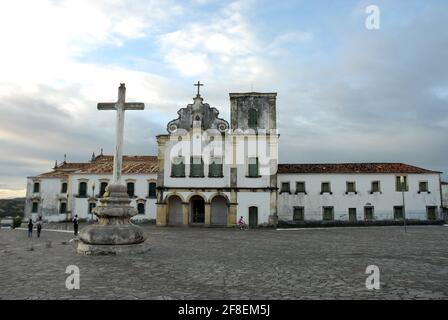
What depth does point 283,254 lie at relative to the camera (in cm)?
1213

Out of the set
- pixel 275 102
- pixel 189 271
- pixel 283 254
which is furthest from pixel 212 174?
pixel 189 271

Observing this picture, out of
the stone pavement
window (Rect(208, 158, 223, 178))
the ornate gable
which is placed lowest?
the stone pavement

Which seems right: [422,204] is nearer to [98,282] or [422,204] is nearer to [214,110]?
[214,110]

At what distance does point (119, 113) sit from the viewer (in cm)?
1315

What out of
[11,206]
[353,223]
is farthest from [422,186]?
[11,206]

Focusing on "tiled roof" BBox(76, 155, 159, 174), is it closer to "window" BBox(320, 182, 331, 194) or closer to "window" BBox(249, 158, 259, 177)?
"window" BBox(249, 158, 259, 177)

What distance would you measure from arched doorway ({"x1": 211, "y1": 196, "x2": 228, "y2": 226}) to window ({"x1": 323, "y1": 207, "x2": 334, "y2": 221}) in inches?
375

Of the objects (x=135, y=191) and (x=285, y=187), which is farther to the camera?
(x=135, y=191)

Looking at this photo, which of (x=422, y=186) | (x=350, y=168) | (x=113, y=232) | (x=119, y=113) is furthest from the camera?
(x=350, y=168)

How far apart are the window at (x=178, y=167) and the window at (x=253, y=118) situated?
679 centimetres

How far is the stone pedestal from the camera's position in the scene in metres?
11.5

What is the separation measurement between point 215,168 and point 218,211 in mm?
3928

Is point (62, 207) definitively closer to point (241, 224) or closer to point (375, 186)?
point (241, 224)

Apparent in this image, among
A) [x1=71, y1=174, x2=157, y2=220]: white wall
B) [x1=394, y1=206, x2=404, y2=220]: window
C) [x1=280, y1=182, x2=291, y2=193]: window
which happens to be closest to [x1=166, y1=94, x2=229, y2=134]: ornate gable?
[x1=71, y1=174, x2=157, y2=220]: white wall
